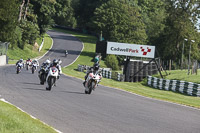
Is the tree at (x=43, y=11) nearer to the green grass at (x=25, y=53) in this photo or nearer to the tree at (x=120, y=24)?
the green grass at (x=25, y=53)

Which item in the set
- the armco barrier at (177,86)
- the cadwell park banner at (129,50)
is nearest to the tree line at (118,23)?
the cadwell park banner at (129,50)

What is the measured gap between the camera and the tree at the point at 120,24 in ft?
269

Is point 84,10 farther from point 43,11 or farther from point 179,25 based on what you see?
point 179,25

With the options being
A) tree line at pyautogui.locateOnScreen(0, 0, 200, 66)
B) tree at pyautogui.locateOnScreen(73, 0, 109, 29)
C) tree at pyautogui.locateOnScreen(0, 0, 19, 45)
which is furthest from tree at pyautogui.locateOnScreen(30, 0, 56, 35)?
tree at pyautogui.locateOnScreen(73, 0, 109, 29)

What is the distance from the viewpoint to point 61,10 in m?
81.9

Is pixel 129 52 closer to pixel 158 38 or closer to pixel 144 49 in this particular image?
pixel 144 49

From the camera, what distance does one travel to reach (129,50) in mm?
48875

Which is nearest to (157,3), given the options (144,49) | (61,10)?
(61,10)

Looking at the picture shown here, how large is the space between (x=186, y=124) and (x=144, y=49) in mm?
37949

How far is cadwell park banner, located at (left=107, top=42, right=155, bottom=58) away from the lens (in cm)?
4872

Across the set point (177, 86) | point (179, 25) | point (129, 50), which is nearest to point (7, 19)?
point (129, 50)

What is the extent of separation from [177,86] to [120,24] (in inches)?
1973

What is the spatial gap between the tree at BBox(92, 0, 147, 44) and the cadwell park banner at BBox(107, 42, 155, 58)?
103 feet

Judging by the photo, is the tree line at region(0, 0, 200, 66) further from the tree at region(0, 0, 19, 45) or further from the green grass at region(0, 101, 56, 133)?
the green grass at region(0, 101, 56, 133)
